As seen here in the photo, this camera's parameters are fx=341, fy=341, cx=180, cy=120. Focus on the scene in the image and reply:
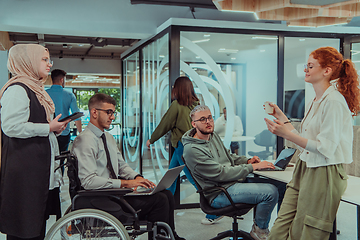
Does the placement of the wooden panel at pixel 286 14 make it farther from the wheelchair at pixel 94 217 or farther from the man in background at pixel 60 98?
the man in background at pixel 60 98

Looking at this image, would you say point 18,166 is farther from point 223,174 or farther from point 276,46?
point 276,46

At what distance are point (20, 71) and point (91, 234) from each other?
1164 mm

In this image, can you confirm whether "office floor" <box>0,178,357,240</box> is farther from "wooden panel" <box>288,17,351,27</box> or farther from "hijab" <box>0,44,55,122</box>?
"wooden panel" <box>288,17,351,27</box>

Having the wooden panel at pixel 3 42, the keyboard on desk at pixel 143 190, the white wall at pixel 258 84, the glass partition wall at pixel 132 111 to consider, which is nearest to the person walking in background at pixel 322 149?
the keyboard on desk at pixel 143 190

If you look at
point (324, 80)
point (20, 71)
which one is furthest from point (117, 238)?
point (324, 80)

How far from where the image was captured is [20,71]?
225 centimetres

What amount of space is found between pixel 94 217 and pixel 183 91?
216cm

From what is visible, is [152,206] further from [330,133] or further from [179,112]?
[179,112]

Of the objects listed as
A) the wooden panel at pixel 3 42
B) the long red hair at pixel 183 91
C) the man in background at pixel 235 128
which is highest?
the wooden panel at pixel 3 42

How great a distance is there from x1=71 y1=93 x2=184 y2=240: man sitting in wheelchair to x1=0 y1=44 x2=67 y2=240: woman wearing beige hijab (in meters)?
0.22

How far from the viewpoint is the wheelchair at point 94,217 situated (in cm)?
212

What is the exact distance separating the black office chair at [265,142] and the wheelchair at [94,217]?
2.71 m

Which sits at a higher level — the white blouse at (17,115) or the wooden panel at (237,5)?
the wooden panel at (237,5)

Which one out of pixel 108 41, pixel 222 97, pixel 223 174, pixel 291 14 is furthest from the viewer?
pixel 108 41
